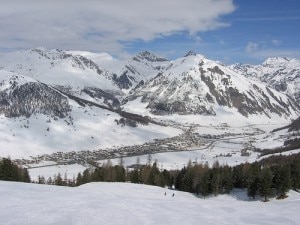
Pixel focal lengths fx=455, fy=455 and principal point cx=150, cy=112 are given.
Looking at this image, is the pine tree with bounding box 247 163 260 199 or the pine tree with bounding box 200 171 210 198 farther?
the pine tree with bounding box 200 171 210 198

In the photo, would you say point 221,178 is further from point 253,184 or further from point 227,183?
point 253,184

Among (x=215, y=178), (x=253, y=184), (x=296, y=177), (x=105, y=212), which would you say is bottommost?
(x=105, y=212)

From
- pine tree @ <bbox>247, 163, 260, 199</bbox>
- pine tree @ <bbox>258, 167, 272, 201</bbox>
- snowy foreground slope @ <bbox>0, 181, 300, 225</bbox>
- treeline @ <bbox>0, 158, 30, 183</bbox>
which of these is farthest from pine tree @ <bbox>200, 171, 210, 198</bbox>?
treeline @ <bbox>0, 158, 30, 183</bbox>

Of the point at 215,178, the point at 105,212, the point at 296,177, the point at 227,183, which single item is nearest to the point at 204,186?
the point at 215,178

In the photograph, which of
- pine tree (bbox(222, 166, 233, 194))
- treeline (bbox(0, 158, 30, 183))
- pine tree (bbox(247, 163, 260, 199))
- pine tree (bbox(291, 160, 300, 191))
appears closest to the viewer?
pine tree (bbox(247, 163, 260, 199))

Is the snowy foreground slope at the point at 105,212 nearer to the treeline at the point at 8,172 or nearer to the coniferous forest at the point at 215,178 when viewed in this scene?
the coniferous forest at the point at 215,178

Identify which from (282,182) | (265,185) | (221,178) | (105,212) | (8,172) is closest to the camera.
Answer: (105,212)

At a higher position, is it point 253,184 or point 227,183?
point 253,184

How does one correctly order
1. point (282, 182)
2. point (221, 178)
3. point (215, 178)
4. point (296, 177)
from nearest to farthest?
point (282, 182) → point (215, 178) → point (296, 177) → point (221, 178)

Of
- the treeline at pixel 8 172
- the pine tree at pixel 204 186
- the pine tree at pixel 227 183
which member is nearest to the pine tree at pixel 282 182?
the pine tree at pixel 227 183

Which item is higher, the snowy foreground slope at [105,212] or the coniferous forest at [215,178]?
the coniferous forest at [215,178]

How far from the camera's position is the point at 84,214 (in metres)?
62.9

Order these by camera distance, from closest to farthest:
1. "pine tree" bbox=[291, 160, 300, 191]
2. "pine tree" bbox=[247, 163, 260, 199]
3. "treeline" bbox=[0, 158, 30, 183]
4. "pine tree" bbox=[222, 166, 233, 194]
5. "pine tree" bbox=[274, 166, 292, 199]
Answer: "pine tree" bbox=[274, 166, 292, 199]
"pine tree" bbox=[247, 163, 260, 199]
"pine tree" bbox=[291, 160, 300, 191]
"pine tree" bbox=[222, 166, 233, 194]
"treeline" bbox=[0, 158, 30, 183]

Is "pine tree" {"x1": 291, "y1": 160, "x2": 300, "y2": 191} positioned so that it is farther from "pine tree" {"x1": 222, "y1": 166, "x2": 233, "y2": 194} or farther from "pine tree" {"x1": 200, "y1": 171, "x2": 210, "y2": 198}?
"pine tree" {"x1": 200, "y1": 171, "x2": 210, "y2": 198}
